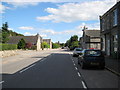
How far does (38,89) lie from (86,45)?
168 feet

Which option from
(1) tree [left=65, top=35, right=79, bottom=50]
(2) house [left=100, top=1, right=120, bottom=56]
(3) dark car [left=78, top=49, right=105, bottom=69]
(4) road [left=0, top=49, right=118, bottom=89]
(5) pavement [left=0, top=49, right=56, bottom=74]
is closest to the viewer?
(4) road [left=0, top=49, right=118, bottom=89]

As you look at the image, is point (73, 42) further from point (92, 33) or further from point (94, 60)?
point (94, 60)

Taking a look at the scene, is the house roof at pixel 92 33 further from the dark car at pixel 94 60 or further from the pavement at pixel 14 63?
the dark car at pixel 94 60

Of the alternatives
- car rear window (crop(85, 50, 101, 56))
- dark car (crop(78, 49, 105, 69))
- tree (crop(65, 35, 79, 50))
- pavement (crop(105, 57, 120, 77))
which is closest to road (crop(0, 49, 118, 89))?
pavement (crop(105, 57, 120, 77))

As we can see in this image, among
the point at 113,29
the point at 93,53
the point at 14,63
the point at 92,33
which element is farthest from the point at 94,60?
the point at 92,33

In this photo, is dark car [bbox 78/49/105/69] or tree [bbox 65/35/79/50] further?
tree [bbox 65/35/79/50]

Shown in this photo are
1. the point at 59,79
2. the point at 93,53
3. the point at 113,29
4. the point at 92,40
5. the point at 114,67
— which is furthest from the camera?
the point at 92,40

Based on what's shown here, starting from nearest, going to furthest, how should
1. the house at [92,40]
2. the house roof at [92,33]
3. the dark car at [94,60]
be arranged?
the dark car at [94,60] < the house at [92,40] < the house roof at [92,33]

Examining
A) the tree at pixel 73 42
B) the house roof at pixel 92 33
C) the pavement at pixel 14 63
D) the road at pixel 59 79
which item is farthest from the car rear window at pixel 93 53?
the tree at pixel 73 42

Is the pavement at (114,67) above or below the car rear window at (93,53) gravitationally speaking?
below

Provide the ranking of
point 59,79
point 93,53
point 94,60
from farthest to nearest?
point 93,53, point 94,60, point 59,79

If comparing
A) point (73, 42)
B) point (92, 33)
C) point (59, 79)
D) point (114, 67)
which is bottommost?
point (59, 79)

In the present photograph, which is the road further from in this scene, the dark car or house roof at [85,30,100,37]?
house roof at [85,30,100,37]

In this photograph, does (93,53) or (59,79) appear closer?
(59,79)
